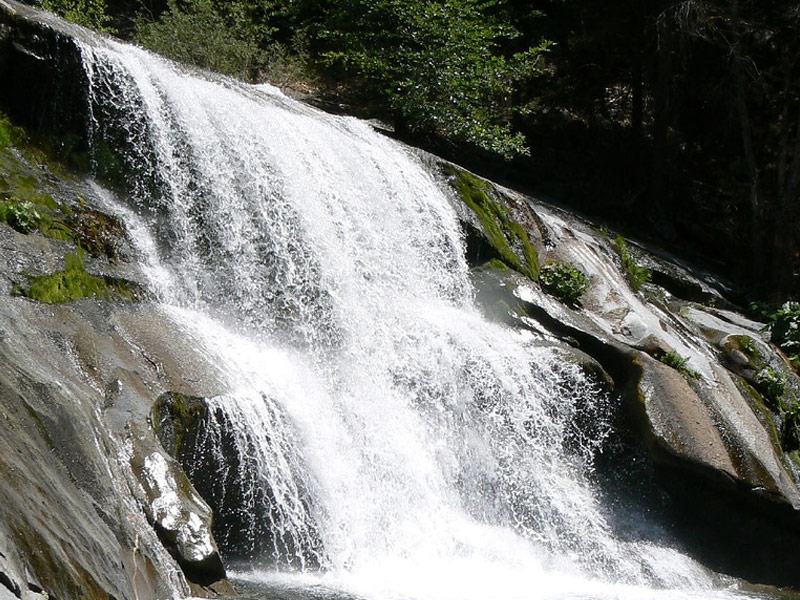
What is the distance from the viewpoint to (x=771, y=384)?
11414 mm

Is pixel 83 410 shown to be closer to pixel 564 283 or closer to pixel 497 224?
pixel 497 224

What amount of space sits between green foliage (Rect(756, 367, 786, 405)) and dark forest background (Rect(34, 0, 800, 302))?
5024 mm

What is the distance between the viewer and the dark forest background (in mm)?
15906

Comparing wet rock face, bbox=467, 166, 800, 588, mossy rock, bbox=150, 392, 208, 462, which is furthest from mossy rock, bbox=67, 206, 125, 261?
wet rock face, bbox=467, 166, 800, 588

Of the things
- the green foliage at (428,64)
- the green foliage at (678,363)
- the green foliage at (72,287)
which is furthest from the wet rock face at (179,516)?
the green foliage at (428,64)

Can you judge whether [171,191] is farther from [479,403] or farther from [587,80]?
[587,80]

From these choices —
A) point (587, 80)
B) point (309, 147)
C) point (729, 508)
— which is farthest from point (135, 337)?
point (587, 80)

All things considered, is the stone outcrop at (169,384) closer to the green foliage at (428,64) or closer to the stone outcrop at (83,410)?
the stone outcrop at (83,410)

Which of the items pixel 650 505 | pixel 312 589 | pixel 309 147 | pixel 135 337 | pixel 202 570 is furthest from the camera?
pixel 309 147

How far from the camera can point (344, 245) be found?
969 cm

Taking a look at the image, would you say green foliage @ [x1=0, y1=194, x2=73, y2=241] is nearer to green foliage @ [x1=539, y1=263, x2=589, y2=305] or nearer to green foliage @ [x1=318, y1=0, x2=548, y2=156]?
green foliage @ [x1=539, y1=263, x2=589, y2=305]

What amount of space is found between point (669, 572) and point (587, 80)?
47.1 ft

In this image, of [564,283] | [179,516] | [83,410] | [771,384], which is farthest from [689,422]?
[83,410]

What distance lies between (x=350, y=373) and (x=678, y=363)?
4104mm
